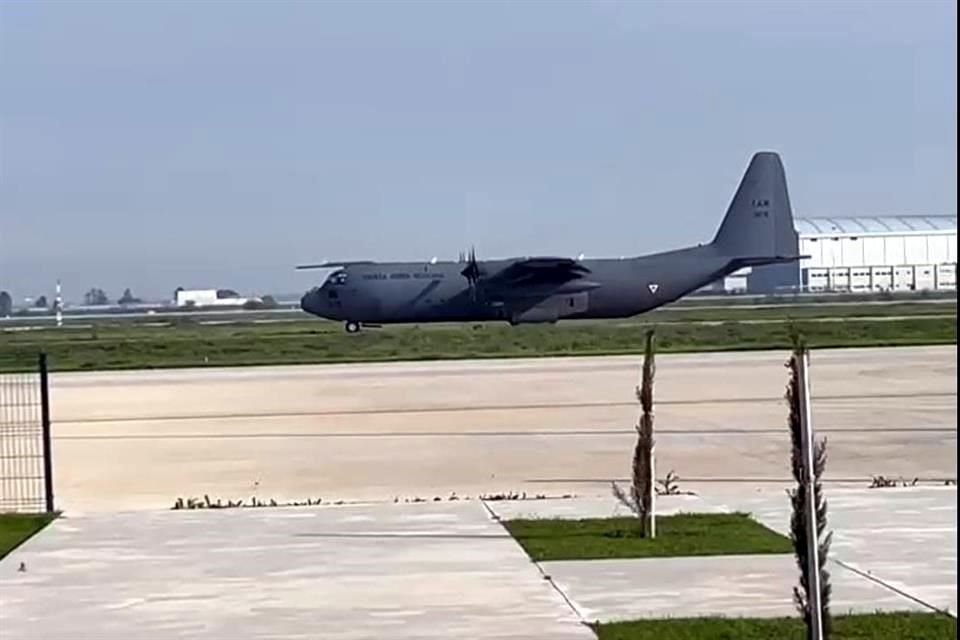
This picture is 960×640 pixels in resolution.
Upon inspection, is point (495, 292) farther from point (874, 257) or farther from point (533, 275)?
point (874, 257)

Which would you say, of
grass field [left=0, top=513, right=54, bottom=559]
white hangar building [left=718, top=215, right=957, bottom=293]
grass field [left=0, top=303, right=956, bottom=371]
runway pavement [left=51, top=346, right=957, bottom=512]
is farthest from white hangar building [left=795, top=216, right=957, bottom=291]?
grass field [left=0, top=513, right=54, bottom=559]

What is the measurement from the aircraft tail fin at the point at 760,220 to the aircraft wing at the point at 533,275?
7004mm

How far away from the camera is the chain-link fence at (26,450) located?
44.8 ft

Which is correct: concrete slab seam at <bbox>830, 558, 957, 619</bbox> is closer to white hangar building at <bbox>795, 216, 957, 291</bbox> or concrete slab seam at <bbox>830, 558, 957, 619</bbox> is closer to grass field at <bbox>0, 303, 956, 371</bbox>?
grass field at <bbox>0, 303, 956, 371</bbox>

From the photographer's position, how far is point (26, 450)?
19844mm

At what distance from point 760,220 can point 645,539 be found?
50.2m

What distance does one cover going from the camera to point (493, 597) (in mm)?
8805

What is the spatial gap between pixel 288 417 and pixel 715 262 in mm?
36426

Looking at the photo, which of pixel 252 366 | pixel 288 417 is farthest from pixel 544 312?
pixel 288 417

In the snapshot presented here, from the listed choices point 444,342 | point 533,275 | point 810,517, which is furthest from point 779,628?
point 533,275

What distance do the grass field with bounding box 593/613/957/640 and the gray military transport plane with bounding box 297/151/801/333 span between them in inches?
1776

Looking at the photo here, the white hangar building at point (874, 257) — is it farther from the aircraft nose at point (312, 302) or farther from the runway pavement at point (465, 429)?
the runway pavement at point (465, 429)

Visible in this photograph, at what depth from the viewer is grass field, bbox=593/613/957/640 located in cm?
759

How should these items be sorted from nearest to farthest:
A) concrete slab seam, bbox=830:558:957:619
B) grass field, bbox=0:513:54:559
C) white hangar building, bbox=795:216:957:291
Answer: concrete slab seam, bbox=830:558:957:619 → grass field, bbox=0:513:54:559 → white hangar building, bbox=795:216:957:291
